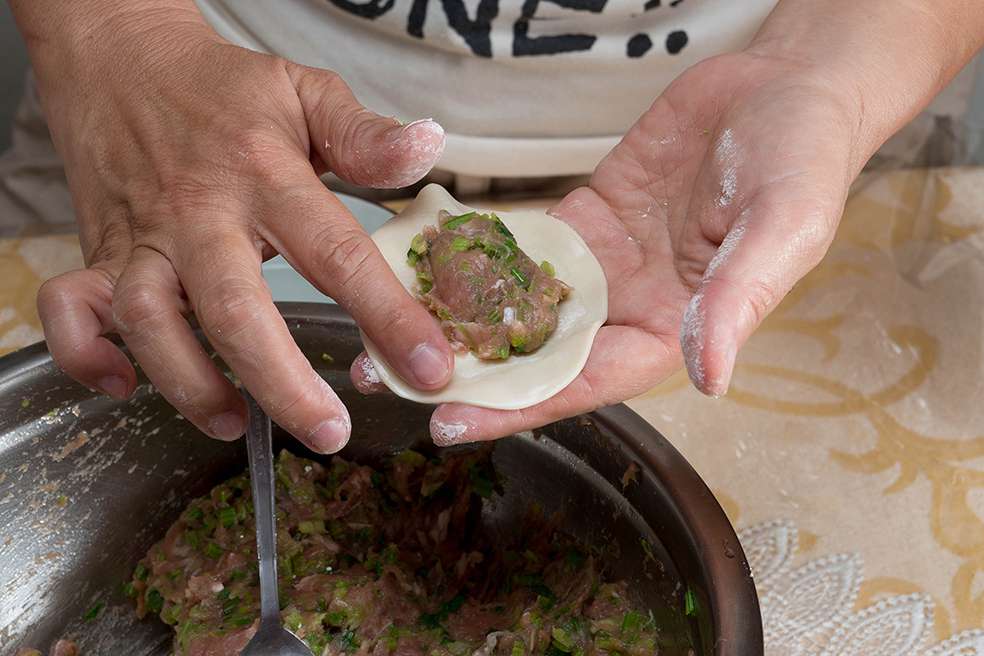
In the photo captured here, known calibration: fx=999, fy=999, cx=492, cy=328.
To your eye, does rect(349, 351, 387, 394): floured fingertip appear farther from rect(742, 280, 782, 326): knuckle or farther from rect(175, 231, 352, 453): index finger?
rect(742, 280, 782, 326): knuckle

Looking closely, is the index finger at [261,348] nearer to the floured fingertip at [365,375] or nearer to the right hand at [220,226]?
the right hand at [220,226]

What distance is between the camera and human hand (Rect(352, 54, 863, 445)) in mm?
1001

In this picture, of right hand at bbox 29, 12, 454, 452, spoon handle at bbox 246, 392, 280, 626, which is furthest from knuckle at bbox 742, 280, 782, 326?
spoon handle at bbox 246, 392, 280, 626

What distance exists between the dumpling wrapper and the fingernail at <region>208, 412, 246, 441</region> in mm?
166

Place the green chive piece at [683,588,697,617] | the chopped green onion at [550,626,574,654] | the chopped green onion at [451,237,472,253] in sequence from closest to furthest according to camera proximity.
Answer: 1. the green chive piece at [683,588,697,617]
2. the chopped green onion at [550,626,574,654]
3. the chopped green onion at [451,237,472,253]

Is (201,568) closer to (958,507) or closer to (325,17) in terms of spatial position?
(325,17)

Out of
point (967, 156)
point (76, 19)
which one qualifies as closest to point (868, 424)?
point (967, 156)

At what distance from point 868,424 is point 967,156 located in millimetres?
819

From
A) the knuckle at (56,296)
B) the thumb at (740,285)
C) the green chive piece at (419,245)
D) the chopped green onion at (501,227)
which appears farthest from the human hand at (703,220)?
the knuckle at (56,296)

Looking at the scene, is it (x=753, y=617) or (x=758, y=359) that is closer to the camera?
(x=753, y=617)

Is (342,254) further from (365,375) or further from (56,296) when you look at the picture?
(56,296)

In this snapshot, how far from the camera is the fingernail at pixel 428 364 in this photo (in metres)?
1.04

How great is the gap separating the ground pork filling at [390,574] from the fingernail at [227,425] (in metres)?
0.23

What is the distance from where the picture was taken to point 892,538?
4.68 feet
